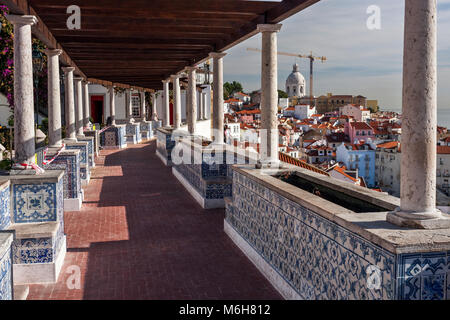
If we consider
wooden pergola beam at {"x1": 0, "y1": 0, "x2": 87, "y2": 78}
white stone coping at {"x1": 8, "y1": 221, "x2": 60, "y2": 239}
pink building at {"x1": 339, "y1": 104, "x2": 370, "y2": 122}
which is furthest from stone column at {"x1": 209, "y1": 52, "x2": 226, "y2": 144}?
pink building at {"x1": 339, "y1": 104, "x2": 370, "y2": 122}

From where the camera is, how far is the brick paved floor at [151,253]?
5.25 meters

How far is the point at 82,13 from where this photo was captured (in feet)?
24.2

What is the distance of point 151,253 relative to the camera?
21.6 feet

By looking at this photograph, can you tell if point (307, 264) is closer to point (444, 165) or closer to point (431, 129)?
point (431, 129)

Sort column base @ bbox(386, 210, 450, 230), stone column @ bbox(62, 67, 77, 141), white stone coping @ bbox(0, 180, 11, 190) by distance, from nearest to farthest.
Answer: column base @ bbox(386, 210, 450, 230)
white stone coping @ bbox(0, 180, 11, 190)
stone column @ bbox(62, 67, 77, 141)

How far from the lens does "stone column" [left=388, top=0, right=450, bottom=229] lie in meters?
3.30

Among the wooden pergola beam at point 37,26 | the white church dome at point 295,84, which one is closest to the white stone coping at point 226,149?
the wooden pergola beam at point 37,26

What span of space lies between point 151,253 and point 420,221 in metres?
4.13

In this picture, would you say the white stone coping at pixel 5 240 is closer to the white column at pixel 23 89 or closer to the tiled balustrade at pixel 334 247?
the tiled balustrade at pixel 334 247

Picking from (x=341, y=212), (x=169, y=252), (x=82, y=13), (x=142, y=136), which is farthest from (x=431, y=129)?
(x=142, y=136)

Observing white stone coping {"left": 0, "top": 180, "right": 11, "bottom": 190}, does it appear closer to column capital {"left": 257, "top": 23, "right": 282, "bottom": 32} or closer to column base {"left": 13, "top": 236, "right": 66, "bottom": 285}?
column base {"left": 13, "top": 236, "right": 66, "bottom": 285}

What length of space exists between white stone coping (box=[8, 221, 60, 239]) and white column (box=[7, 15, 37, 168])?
0.89 metres

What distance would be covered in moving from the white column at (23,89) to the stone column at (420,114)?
4.81m
